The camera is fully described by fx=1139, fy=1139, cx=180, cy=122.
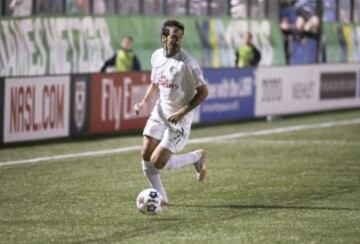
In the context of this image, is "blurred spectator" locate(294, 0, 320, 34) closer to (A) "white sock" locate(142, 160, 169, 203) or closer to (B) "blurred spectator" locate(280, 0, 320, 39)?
(B) "blurred spectator" locate(280, 0, 320, 39)

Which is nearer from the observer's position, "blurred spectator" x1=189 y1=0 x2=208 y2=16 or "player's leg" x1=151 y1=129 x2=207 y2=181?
"player's leg" x1=151 y1=129 x2=207 y2=181

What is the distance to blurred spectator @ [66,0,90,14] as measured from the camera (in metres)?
24.0

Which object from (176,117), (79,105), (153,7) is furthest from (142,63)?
(176,117)

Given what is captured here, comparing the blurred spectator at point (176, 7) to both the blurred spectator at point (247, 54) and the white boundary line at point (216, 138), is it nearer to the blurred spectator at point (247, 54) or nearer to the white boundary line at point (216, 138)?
the blurred spectator at point (247, 54)

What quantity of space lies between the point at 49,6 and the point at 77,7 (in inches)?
39.7

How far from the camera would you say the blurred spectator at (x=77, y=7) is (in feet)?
78.7

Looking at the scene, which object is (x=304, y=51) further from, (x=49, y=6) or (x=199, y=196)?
(x=199, y=196)

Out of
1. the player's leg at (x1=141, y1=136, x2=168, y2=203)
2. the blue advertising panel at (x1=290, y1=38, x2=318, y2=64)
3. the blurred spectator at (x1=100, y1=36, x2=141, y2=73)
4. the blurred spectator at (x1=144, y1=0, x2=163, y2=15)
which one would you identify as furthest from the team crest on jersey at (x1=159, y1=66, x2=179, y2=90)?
the blue advertising panel at (x1=290, y1=38, x2=318, y2=64)

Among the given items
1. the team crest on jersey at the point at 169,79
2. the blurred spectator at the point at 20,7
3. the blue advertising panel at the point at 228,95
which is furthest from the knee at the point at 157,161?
the blue advertising panel at the point at 228,95

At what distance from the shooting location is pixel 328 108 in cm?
2900

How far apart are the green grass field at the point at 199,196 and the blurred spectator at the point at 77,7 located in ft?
13.6

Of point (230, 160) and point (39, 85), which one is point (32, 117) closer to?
point (39, 85)

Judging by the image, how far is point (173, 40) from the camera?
39.3 feet

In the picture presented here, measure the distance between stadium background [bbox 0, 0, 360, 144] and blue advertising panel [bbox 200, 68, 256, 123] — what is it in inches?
0.9
